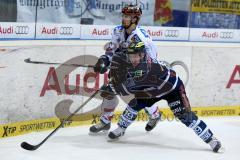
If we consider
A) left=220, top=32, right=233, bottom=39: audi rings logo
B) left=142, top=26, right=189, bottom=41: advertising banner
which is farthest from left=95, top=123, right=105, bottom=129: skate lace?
left=220, top=32, right=233, bottom=39: audi rings logo

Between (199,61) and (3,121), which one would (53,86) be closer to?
(3,121)

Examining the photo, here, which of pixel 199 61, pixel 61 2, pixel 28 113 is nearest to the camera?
pixel 28 113

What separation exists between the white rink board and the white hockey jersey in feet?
2.09

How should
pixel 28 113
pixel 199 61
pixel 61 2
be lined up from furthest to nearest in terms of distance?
1. pixel 199 61
2. pixel 61 2
3. pixel 28 113

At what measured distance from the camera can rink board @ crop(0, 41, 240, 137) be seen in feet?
16.9

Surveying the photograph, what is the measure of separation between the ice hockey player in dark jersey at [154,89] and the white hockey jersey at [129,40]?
0.24ft

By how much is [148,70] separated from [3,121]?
4.43 feet

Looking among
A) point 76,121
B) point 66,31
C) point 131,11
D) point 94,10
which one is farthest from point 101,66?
point 94,10

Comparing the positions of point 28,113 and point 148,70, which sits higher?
point 148,70

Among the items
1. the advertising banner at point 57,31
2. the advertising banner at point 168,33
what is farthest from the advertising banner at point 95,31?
the advertising banner at point 168,33

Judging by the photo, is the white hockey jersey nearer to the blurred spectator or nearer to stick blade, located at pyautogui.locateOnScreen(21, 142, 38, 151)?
the blurred spectator

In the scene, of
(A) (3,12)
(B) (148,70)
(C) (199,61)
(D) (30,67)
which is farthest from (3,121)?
(C) (199,61)

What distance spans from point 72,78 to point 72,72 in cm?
6

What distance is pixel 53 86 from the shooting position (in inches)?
218
